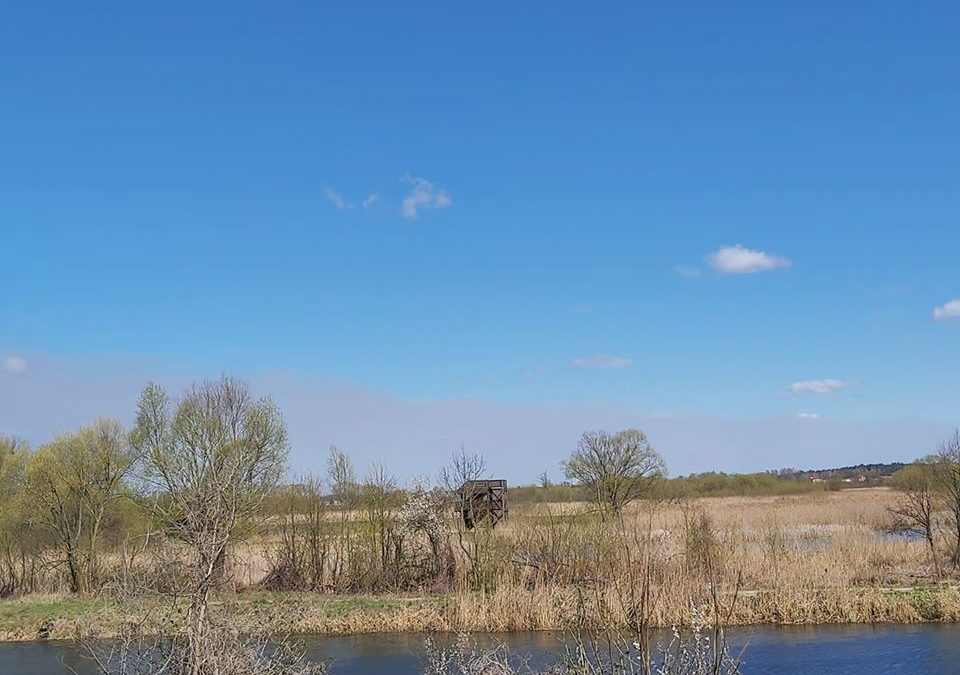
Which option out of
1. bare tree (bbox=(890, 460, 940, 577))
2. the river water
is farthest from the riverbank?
bare tree (bbox=(890, 460, 940, 577))

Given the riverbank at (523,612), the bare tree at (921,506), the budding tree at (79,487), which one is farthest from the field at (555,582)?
the budding tree at (79,487)

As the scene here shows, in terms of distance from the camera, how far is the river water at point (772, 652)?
60.2ft

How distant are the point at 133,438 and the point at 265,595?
951cm

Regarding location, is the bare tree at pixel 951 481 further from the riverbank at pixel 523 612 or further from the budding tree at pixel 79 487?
the budding tree at pixel 79 487

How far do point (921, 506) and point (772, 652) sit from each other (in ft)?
43.0

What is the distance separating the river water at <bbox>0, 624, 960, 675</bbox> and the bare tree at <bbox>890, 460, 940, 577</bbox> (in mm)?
7335

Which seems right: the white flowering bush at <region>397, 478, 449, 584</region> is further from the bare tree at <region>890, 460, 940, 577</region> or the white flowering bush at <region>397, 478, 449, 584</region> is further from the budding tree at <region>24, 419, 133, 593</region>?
the bare tree at <region>890, 460, 940, 577</region>

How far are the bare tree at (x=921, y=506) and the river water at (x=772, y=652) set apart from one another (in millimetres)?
7335

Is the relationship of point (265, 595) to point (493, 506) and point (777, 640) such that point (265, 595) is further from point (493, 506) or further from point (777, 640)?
point (777, 640)

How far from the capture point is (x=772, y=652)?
1998cm

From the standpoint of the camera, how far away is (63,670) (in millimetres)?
20828

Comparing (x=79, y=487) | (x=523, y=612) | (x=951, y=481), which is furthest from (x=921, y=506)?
(x=79, y=487)

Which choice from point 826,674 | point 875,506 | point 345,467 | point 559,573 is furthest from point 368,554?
point 875,506

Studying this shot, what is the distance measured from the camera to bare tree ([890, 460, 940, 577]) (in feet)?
95.8
